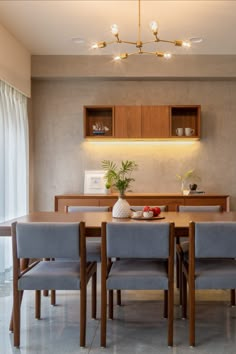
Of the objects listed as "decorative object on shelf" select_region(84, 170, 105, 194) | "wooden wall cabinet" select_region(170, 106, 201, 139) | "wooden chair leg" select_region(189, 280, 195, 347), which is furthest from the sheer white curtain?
"wooden chair leg" select_region(189, 280, 195, 347)

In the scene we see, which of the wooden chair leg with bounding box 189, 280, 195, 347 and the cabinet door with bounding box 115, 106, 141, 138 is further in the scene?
the cabinet door with bounding box 115, 106, 141, 138

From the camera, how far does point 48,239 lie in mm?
2414

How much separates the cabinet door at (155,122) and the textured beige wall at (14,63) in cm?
164

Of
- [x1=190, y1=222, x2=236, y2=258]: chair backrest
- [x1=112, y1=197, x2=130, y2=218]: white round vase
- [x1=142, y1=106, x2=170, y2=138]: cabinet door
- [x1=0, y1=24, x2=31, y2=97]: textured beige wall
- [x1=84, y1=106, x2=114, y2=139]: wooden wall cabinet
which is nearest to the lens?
[x1=190, y1=222, x2=236, y2=258]: chair backrest

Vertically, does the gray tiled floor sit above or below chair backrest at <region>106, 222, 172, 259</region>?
below

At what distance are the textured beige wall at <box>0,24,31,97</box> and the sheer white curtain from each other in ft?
0.32

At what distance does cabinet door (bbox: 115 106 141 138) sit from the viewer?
4918 millimetres

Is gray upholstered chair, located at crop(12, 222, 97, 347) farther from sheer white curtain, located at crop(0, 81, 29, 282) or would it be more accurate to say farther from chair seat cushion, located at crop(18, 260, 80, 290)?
sheer white curtain, located at crop(0, 81, 29, 282)

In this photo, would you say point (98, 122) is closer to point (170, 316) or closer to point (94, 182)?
point (94, 182)

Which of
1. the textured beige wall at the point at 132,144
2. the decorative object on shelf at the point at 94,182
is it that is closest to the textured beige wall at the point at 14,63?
the textured beige wall at the point at 132,144

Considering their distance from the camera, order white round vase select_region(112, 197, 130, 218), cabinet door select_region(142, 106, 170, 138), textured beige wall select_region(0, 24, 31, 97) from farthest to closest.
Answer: cabinet door select_region(142, 106, 170, 138)
textured beige wall select_region(0, 24, 31, 97)
white round vase select_region(112, 197, 130, 218)

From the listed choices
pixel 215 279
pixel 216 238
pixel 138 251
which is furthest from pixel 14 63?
pixel 215 279

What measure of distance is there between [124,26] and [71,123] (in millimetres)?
1728

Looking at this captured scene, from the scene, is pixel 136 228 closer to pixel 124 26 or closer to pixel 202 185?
pixel 124 26
